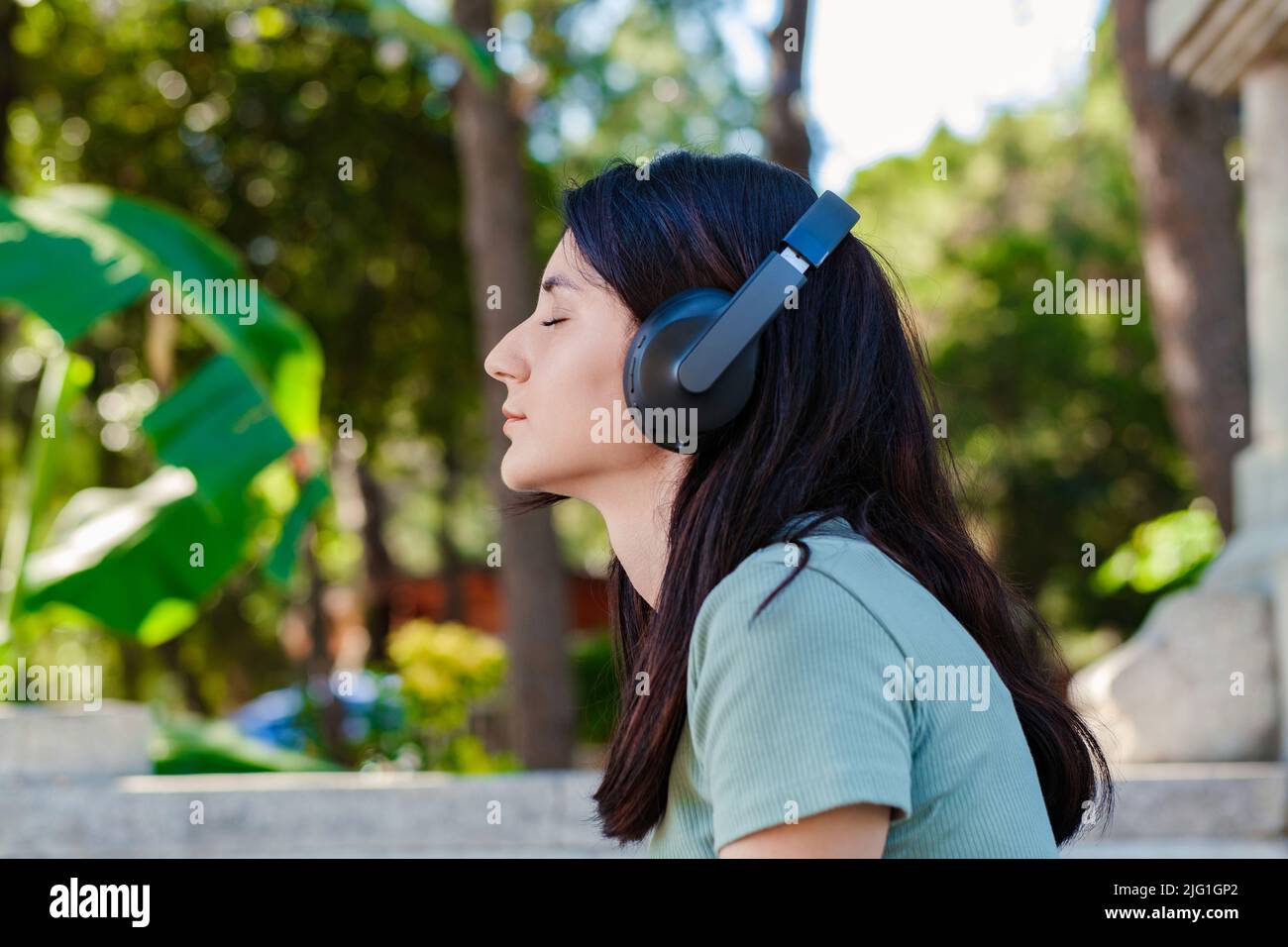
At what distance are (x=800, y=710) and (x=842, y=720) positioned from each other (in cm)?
3

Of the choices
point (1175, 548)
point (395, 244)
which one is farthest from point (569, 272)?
point (395, 244)

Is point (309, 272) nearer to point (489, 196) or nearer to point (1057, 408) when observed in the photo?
point (489, 196)

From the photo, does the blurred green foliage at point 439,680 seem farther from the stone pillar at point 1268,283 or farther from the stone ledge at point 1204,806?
the stone ledge at point 1204,806

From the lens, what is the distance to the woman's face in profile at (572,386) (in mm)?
1677

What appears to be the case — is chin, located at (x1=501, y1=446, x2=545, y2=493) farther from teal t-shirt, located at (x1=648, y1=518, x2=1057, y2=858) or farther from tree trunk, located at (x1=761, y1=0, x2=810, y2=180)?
tree trunk, located at (x1=761, y1=0, x2=810, y2=180)

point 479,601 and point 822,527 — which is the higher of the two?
point 822,527

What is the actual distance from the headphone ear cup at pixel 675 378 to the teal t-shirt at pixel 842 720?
18cm

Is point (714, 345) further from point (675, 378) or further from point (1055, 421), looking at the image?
point (1055, 421)

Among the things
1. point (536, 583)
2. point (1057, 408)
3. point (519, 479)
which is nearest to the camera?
point (519, 479)

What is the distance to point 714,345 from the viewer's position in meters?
1.53

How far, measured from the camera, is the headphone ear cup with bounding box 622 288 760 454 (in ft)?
5.03

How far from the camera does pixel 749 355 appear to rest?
1.56m
